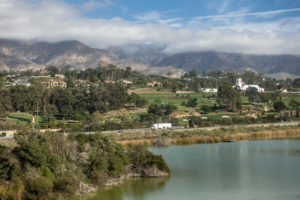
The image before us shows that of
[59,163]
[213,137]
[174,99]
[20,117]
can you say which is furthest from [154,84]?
[59,163]

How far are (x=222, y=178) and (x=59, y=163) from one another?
12527 mm

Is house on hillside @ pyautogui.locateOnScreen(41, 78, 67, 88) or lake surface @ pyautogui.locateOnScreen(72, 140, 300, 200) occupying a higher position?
house on hillside @ pyautogui.locateOnScreen(41, 78, 67, 88)

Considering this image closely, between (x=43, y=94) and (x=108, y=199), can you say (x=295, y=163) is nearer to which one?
(x=108, y=199)

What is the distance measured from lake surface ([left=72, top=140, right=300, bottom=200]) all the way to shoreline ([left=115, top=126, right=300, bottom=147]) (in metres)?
3.75

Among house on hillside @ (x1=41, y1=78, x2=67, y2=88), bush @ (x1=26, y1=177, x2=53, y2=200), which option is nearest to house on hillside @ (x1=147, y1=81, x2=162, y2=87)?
house on hillside @ (x1=41, y1=78, x2=67, y2=88)

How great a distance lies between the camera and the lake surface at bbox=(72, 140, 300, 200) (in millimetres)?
27047

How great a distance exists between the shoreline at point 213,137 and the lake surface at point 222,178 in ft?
12.3

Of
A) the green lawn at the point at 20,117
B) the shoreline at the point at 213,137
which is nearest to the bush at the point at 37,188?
the shoreline at the point at 213,137

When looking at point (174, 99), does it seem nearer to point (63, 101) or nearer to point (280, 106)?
point (280, 106)

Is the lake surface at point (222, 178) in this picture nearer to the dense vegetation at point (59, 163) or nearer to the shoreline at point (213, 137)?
the dense vegetation at point (59, 163)

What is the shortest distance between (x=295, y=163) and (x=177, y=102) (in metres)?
54.6

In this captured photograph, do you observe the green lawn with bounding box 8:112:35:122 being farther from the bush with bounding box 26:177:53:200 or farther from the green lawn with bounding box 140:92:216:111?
the bush with bounding box 26:177:53:200

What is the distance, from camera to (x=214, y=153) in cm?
4331

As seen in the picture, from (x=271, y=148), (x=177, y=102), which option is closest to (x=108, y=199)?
(x=271, y=148)
